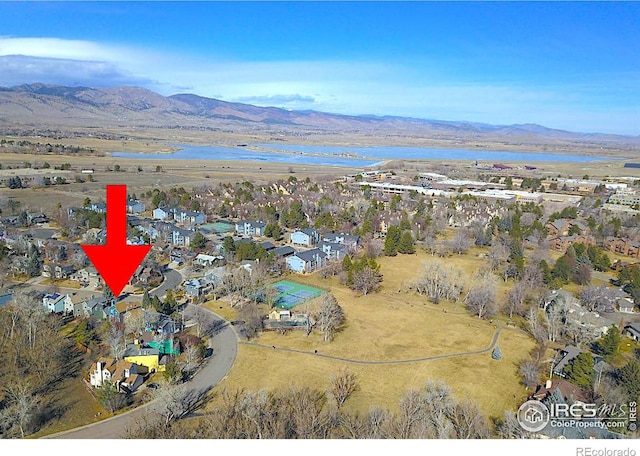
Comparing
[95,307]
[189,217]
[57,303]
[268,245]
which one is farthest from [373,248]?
[57,303]

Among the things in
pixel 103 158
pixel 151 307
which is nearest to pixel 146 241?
pixel 151 307

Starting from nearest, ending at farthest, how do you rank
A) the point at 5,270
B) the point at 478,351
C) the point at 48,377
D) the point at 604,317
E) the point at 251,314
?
the point at 48,377, the point at 478,351, the point at 251,314, the point at 604,317, the point at 5,270

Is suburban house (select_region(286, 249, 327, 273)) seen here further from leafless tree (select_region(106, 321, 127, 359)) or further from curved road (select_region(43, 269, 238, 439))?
leafless tree (select_region(106, 321, 127, 359))

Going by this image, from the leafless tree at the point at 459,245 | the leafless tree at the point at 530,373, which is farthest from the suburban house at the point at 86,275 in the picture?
the leafless tree at the point at 459,245

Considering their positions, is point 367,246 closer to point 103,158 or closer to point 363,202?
point 363,202

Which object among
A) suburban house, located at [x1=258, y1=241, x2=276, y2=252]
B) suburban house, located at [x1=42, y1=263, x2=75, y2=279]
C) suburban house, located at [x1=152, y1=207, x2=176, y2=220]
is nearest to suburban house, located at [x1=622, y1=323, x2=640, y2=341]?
suburban house, located at [x1=258, y1=241, x2=276, y2=252]

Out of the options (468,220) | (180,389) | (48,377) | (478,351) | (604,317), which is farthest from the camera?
(468,220)

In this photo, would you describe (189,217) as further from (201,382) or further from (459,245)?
(201,382)
